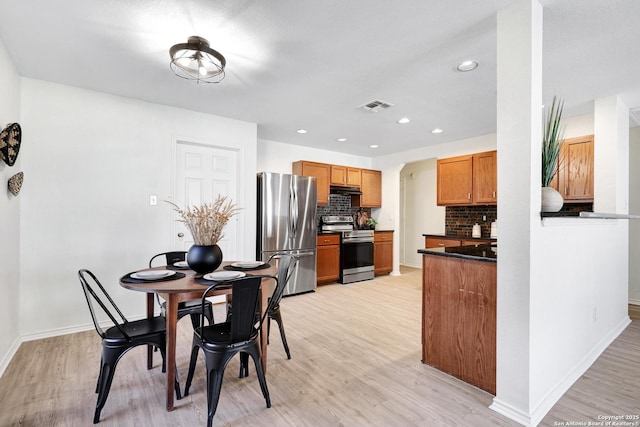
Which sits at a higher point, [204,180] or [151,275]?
[204,180]

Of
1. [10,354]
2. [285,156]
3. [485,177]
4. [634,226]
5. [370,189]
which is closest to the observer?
[10,354]

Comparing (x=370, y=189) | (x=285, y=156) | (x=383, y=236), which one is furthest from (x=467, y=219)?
(x=285, y=156)

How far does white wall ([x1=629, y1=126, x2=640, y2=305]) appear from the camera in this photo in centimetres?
417

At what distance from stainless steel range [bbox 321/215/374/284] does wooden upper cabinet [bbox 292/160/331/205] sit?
1.37ft

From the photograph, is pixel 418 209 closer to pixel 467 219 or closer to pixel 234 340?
pixel 467 219

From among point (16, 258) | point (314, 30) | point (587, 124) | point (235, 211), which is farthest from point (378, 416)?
point (587, 124)

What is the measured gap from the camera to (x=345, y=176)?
5848mm

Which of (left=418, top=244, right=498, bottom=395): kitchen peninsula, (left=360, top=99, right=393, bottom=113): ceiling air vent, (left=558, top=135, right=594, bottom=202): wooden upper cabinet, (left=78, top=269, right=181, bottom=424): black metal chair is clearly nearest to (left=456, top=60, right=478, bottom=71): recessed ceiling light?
(left=360, top=99, right=393, bottom=113): ceiling air vent

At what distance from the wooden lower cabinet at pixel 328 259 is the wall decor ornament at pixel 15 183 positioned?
12.0 ft

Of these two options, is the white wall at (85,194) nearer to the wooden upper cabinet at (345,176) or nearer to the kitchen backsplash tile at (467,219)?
the wooden upper cabinet at (345,176)

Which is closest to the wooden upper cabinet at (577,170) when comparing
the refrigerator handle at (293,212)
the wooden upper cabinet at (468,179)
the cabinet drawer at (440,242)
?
the wooden upper cabinet at (468,179)

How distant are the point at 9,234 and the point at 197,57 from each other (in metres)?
2.10

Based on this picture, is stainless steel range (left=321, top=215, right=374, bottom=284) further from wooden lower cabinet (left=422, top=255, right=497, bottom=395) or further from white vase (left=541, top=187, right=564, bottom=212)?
white vase (left=541, top=187, right=564, bottom=212)

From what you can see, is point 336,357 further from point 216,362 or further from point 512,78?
point 512,78
